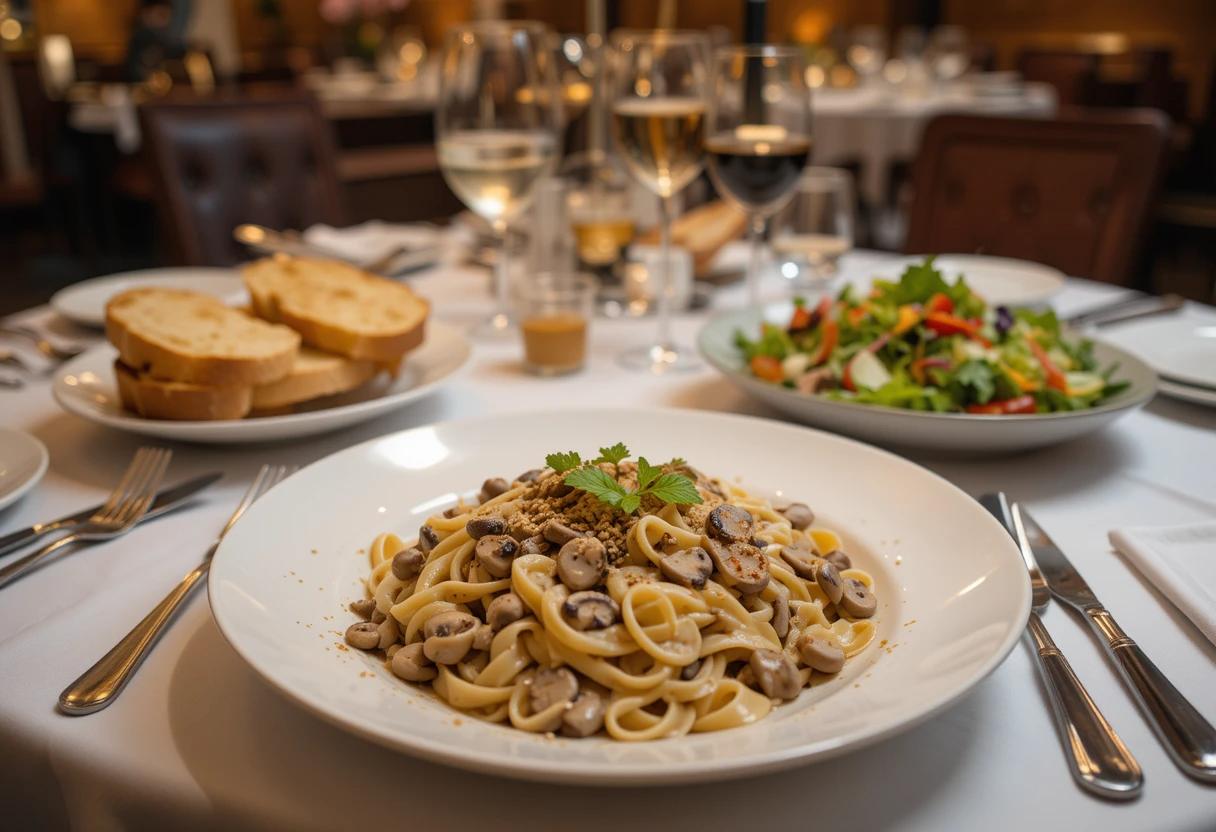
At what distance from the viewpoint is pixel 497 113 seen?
2012 mm

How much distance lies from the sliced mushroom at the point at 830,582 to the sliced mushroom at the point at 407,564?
0.42 meters

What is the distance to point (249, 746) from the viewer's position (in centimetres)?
84

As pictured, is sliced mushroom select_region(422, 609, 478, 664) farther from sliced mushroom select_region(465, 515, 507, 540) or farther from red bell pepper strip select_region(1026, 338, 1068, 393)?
red bell pepper strip select_region(1026, 338, 1068, 393)

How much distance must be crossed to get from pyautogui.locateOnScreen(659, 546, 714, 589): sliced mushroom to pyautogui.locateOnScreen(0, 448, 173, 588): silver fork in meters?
0.72

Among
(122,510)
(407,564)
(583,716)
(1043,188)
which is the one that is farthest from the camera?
(1043,188)

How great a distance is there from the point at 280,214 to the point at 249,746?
2.86 m

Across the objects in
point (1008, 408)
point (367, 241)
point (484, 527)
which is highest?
point (484, 527)

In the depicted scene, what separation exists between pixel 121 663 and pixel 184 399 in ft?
1.87

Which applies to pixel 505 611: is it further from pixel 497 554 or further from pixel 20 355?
pixel 20 355

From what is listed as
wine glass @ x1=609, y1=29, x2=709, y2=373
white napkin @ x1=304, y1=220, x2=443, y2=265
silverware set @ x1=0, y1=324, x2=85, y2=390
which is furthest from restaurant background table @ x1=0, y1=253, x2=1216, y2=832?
white napkin @ x1=304, y1=220, x2=443, y2=265

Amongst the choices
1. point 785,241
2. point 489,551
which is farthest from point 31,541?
point 785,241

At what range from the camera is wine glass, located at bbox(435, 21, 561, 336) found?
6.46 ft

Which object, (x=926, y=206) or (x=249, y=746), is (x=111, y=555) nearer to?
(x=249, y=746)

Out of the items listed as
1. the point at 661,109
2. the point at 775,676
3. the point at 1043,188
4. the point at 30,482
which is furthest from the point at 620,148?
the point at 1043,188
